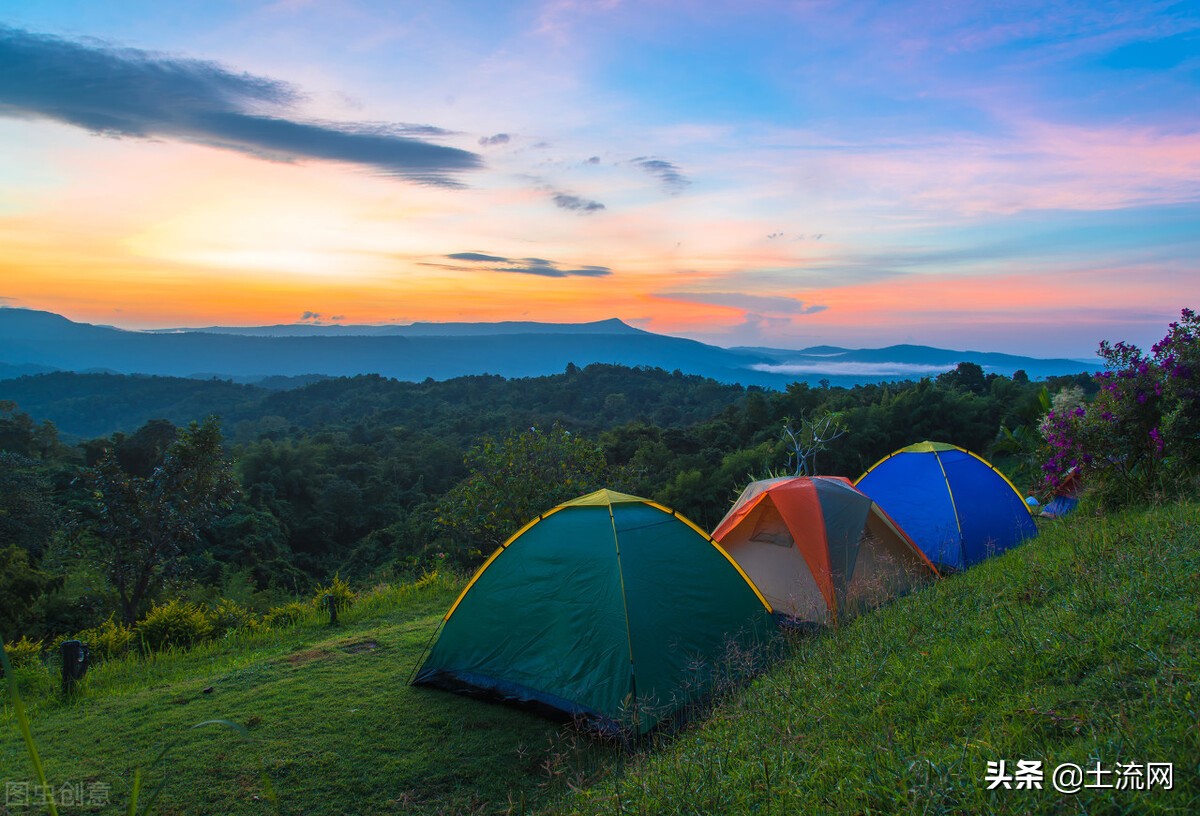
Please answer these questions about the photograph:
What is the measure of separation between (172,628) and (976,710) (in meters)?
8.70

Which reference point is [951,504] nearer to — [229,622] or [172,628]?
[229,622]

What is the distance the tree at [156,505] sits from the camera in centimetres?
1295

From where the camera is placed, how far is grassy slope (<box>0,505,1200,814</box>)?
271 cm

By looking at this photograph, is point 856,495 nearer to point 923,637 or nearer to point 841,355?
point 923,637

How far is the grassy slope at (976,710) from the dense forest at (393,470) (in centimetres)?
600

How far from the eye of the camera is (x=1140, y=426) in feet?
Result: 23.6

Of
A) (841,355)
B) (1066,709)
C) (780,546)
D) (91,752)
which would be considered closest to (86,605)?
(91,752)

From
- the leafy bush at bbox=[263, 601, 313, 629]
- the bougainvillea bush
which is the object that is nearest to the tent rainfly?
the bougainvillea bush

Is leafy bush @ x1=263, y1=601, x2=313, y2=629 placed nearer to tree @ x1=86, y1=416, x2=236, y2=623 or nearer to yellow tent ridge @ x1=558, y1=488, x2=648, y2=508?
yellow tent ridge @ x1=558, y1=488, x2=648, y2=508

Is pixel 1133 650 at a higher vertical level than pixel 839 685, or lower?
higher

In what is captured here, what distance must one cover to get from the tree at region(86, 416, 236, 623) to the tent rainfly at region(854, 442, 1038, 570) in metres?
12.4

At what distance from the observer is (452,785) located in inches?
176

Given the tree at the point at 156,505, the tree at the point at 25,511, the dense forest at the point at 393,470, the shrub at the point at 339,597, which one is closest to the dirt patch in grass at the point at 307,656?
the shrub at the point at 339,597

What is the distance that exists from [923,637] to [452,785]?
130 inches
